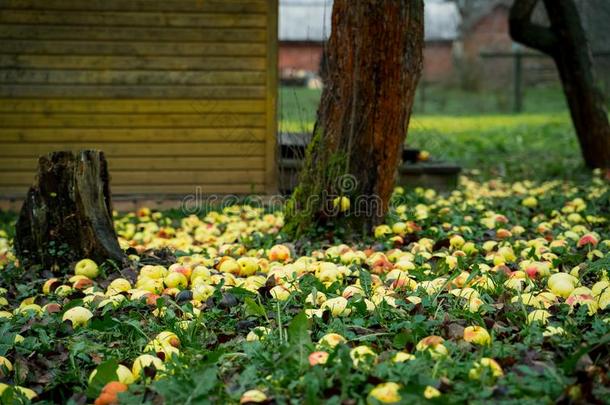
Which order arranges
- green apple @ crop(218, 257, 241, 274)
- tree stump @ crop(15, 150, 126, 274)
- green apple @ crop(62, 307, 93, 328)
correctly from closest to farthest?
green apple @ crop(62, 307, 93, 328), green apple @ crop(218, 257, 241, 274), tree stump @ crop(15, 150, 126, 274)

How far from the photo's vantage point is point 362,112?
5.04 metres

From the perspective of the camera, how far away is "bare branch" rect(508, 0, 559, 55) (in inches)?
363

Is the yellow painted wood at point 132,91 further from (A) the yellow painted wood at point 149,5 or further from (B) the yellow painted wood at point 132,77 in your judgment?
(A) the yellow painted wood at point 149,5

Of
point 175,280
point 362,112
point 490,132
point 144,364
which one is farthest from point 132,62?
point 490,132

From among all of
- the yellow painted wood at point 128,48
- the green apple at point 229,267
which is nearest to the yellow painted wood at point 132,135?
the yellow painted wood at point 128,48

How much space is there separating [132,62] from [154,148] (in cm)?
93

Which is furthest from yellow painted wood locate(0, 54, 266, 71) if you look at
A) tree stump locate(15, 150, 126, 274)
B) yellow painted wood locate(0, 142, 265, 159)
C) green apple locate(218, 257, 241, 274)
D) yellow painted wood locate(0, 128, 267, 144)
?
green apple locate(218, 257, 241, 274)

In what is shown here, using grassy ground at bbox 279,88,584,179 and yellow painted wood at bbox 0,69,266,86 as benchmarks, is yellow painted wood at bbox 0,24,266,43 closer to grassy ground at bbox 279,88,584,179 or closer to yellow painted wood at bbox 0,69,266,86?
yellow painted wood at bbox 0,69,266,86

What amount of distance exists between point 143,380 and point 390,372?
0.86 m

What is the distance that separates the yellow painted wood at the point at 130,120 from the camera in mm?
7844

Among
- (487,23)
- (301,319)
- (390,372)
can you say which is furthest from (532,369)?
(487,23)

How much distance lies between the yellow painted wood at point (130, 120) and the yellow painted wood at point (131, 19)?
945 mm

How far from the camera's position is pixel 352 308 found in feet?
10.4

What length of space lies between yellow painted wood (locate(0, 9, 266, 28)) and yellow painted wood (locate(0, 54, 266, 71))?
338 mm
